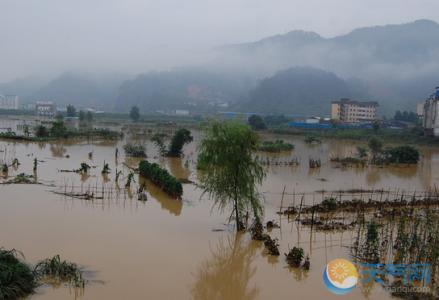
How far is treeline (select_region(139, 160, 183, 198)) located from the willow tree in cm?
524

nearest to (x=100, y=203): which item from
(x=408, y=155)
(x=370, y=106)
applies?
(x=408, y=155)

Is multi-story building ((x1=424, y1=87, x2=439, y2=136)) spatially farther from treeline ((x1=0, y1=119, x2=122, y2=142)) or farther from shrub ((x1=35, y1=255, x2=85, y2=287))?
shrub ((x1=35, y1=255, x2=85, y2=287))

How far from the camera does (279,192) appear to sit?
843 inches

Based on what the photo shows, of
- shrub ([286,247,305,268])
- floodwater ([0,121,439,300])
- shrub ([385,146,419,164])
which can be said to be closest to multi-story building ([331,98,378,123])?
shrub ([385,146,419,164])

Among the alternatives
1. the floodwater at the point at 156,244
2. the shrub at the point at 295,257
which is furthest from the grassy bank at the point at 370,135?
the shrub at the point at 295,257

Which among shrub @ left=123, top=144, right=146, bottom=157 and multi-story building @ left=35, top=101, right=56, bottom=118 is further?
multi-story building @ left=35, top=101, right=56, bottom=118

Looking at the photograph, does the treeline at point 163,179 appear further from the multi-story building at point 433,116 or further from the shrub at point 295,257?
the multi-story building at point 433,116

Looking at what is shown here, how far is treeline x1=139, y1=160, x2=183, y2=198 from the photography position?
61.5 feet

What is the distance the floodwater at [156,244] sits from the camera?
9969 millimetres

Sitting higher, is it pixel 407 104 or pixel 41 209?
pixel 407 104

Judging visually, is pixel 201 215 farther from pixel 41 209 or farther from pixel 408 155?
pixel 408 155

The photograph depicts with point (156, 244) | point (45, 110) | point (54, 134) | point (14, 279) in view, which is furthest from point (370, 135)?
point (45, 110)

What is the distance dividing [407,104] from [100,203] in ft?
450

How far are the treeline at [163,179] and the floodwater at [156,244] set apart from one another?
1.30 feet
